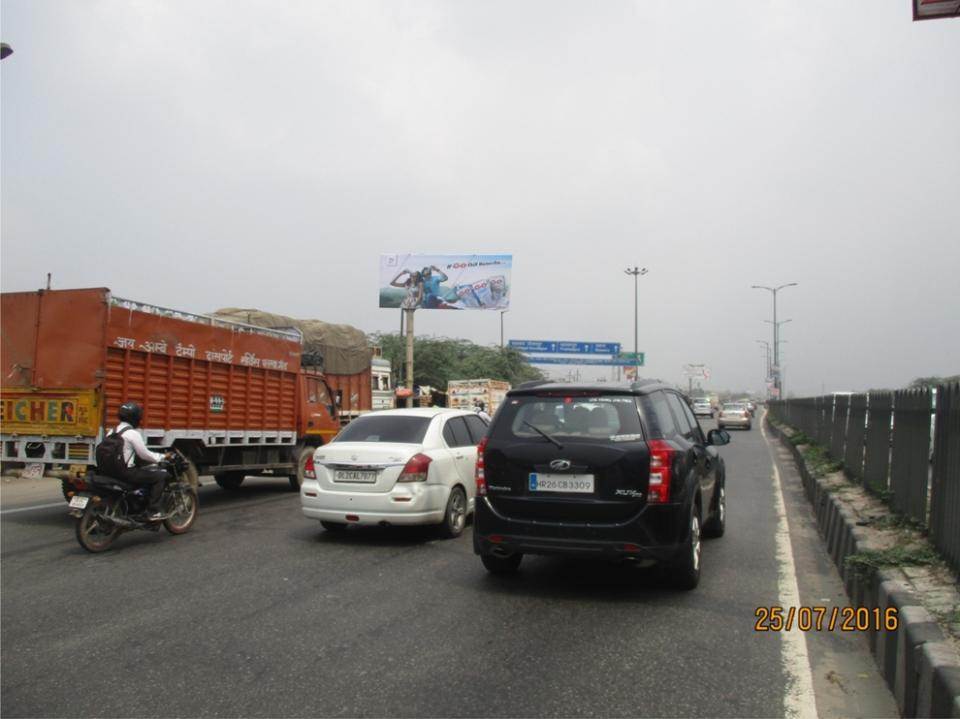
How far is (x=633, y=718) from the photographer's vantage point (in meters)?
3.88

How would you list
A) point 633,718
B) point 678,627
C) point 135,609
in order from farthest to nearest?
point 135,609 → point 678,627 → point 633,718

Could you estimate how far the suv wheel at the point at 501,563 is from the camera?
6.71 meters

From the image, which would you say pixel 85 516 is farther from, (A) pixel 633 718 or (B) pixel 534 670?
(A) pixel 633 718

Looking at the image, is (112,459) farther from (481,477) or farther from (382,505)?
(481,477)

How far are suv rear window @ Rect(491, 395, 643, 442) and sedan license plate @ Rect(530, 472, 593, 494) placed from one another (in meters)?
0.30

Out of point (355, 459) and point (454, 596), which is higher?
point (355, 459)

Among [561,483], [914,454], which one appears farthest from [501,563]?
[914,454]

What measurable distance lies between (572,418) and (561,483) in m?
0.55

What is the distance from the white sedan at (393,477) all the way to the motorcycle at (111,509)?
1.62 metres

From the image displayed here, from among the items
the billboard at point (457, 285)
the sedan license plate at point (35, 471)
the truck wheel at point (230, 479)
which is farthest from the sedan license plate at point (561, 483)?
the billboard at point (457, 285)

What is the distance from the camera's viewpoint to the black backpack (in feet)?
27.0

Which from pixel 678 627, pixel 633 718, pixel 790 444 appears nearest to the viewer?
pixel 633 718

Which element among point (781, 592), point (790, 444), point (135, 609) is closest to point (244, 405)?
point (135, 609)

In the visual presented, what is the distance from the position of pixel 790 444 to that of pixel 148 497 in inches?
774
